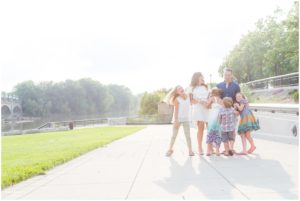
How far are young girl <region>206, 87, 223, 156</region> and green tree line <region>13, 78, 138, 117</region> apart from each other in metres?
108

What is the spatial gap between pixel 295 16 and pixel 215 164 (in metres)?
28.2

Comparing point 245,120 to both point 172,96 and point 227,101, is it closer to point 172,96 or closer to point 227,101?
point 227,101

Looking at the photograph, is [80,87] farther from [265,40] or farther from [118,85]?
[265,40]

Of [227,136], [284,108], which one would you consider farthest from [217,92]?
[284,108]

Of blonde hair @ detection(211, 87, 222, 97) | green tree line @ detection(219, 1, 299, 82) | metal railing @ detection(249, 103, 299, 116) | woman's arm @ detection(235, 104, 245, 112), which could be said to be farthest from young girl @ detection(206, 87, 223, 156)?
green tree line @ detection(219, 1, 299, 82)

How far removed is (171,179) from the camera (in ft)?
20.5

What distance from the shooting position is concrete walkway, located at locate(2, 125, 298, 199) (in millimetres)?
5195

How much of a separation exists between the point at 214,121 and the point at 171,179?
3.14m

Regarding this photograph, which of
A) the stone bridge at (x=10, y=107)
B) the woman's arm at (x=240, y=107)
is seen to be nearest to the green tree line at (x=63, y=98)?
the stone bridge at (x=10, y=107)

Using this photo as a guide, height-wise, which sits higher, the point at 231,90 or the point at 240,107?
the point at 231,90

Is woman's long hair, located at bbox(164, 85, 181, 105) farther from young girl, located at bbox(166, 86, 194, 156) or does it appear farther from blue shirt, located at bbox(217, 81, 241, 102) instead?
blue shirt, located at bbox(217, 81, 241, 102)

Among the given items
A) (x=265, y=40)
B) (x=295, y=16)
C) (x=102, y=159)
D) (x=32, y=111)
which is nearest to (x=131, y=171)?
(x=102, y=159)

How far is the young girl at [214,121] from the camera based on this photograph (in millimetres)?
9109

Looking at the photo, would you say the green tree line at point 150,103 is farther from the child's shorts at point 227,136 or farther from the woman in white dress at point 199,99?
the child's shorts at point 227,136
